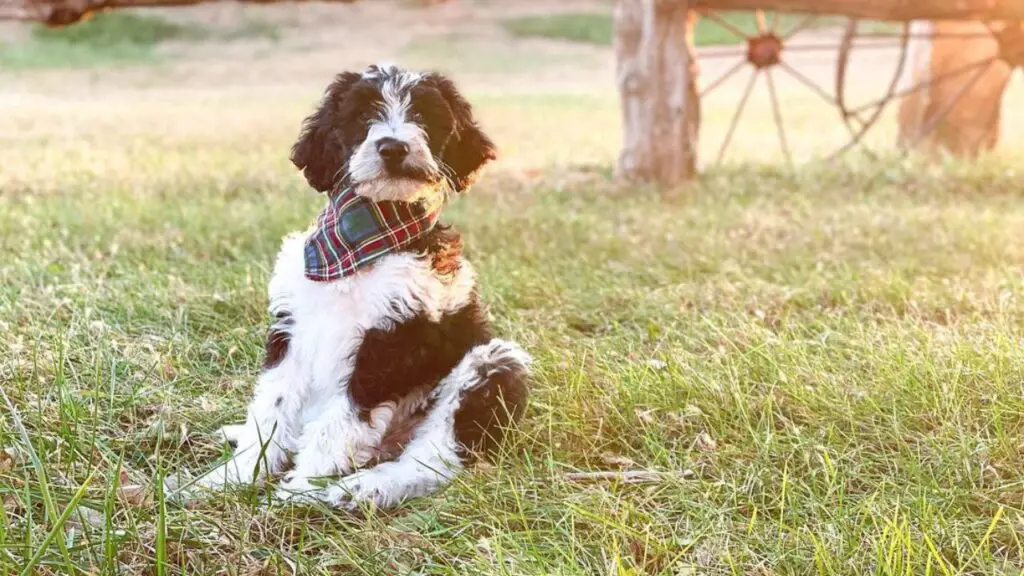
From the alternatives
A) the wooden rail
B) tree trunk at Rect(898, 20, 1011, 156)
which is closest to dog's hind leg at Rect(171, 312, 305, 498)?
the wooden rail

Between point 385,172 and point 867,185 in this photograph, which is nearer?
point 385,172

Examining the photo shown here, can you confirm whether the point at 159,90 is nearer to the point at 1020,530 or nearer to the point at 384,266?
the point at 384,266

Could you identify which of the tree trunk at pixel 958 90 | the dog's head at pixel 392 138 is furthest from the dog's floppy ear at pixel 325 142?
the tree trunk at pixel 958 90

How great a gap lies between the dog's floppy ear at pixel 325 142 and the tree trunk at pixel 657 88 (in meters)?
6.04

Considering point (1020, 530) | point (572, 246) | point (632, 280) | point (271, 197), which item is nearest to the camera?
point (1020, 530)

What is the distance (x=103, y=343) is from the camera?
4109mm

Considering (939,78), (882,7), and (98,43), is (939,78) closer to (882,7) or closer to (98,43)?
(882,7)

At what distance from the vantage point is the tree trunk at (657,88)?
896cm

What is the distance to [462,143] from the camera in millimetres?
3494

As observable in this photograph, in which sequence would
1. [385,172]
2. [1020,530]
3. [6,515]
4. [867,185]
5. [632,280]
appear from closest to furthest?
[6,515]
[1020,530]
[385,172]
[632,280]
[867,185]

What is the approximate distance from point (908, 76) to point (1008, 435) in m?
9.09

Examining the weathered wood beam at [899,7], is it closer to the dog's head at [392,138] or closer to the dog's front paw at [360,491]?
the dog's head at [392,138]

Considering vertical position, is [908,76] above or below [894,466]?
above

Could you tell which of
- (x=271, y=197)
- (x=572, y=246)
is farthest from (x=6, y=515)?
(x=271, y=197)
